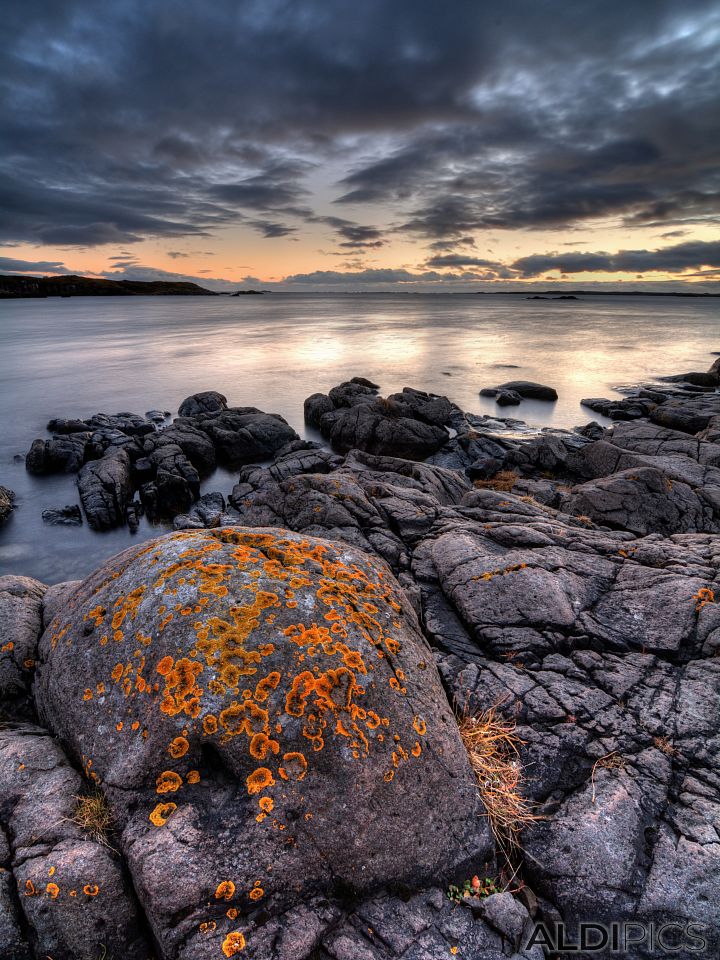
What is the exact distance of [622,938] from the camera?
3.72 meters

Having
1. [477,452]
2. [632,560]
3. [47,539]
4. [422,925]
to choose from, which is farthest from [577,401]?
[422,925]

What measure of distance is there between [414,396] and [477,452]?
25.1 ft

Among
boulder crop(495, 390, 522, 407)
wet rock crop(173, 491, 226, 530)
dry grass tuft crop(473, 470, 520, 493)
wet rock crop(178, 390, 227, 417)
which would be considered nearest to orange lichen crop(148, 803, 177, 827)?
wet rock crop(173, 491, 226, 530)

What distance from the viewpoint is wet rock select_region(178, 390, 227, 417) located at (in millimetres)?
29266

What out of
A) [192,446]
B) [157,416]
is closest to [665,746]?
[192,446]

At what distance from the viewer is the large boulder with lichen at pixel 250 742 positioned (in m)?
3.47

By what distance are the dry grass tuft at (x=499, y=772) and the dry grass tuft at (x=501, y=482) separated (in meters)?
11.8

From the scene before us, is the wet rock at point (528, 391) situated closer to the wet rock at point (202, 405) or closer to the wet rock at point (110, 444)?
the wet rock at point (202, 405)

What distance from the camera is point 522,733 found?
5.14 metres

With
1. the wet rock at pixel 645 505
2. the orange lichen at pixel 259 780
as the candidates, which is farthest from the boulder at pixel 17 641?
the wet rock at pixel 645 505

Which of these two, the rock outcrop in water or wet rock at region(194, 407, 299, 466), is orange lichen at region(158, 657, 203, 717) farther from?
wet rock at region(194, 407, 299, 466)

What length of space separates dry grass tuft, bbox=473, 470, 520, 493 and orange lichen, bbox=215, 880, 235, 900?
14.2m

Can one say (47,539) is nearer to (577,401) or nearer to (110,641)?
(110,641)

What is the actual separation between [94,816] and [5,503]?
53.2ft
